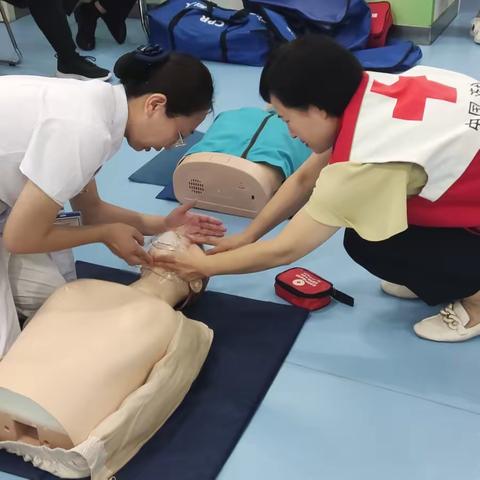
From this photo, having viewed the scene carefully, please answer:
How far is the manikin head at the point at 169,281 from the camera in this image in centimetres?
181

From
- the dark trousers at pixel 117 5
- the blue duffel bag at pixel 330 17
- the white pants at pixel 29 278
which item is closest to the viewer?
the white pants at pixel 29 278

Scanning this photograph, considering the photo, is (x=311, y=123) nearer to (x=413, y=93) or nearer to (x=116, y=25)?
(x=413, y=93)

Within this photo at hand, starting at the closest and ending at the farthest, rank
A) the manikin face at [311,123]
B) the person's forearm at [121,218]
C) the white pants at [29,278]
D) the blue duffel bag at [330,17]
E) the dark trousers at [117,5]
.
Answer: the manikin face at [311,123]
the white pants at [29,278]
the person's forearm at [121,218]
the blue duffel bag at [330,17]
the dark trousers at [117,5]

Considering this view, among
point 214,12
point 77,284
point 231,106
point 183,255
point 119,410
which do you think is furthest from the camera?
point 214,12

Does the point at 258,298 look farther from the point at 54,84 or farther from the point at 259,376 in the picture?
the point at 54,84

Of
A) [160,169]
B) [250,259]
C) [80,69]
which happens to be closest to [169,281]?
[250,259]

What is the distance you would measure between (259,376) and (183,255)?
0.36 metres

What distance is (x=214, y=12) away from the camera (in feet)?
12.3

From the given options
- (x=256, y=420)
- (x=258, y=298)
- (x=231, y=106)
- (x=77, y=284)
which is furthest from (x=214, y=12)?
(x=256, y=420)

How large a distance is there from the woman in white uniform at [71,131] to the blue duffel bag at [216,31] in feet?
6.74

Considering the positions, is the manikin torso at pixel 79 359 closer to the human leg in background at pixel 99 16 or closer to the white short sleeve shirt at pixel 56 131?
the white short sleeve shirt at pixel 56 131

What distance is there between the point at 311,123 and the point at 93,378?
0.69 meters

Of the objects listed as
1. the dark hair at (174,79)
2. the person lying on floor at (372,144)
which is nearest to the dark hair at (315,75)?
the person lying on floor at (372,144)

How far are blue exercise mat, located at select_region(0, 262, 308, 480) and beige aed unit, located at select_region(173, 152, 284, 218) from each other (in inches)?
16.4
